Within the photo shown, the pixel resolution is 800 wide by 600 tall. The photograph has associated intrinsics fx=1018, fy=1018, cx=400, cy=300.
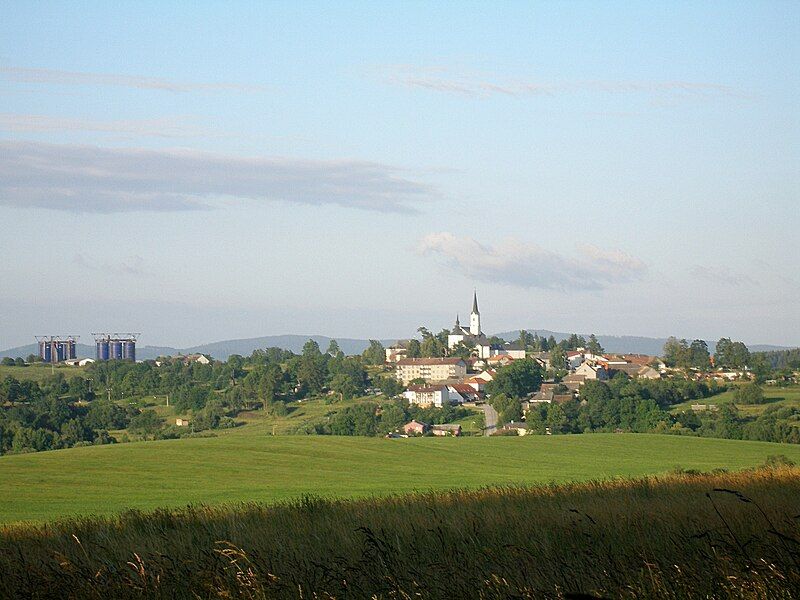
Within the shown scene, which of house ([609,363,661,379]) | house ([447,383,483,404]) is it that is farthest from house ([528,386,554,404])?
house ([609,363,661,379])

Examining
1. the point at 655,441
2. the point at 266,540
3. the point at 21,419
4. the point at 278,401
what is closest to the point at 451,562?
the point at 266,540

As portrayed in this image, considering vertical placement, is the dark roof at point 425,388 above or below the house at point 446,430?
above

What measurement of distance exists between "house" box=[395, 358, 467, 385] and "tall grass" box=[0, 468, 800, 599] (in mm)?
169039

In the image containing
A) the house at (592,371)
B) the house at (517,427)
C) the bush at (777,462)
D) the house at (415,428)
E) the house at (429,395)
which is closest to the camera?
the bush at (777,462)

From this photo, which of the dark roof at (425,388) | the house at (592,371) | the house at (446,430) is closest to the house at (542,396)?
the dark roof at (425,388)

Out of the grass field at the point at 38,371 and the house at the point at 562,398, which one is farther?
the grass field at the point at 38,371

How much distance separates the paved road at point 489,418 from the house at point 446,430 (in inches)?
122

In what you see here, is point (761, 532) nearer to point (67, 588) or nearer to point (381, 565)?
point (381, 565)

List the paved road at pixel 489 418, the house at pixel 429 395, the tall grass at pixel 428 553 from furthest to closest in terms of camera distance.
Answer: the house at pixel 429 395, the paved road at pixel 489 418, the tall grass at pixel 428 553

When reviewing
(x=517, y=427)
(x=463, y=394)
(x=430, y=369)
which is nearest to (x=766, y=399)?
(x=517, y=427)

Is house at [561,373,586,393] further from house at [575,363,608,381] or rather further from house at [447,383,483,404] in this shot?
house at [447,383,483,404]

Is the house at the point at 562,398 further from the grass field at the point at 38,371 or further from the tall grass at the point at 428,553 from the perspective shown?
the tall grass at the point at 428,553

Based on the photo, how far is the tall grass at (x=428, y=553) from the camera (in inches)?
293

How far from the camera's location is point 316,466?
5575cm
